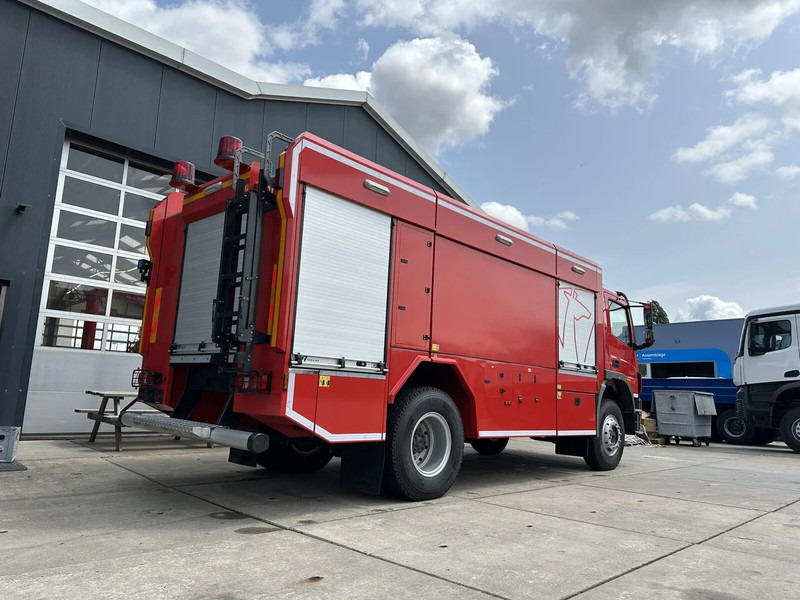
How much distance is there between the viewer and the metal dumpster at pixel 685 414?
14445 mm

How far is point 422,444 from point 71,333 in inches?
260

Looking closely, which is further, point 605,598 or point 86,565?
point 86,565

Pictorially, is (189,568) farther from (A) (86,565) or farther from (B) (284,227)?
(B) (284,227)

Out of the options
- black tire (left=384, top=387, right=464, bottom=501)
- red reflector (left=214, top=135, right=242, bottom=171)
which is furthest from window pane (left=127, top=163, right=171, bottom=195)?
black tire (left=384, top=387, right=464, bottom=501)

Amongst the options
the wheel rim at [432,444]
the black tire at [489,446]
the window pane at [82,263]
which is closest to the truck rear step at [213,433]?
the wheel rim at [432,444]

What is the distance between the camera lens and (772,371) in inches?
500

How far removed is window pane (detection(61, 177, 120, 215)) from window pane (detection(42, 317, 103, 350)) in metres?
1.96

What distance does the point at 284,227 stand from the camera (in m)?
4.54

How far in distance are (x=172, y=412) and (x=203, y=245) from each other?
1.68 meters

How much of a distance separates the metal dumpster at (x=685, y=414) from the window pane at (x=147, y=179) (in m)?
13.2

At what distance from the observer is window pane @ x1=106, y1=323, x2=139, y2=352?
31.3ft

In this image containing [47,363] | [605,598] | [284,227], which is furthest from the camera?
[47,363]

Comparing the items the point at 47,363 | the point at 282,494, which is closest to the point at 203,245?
the point at 282,494

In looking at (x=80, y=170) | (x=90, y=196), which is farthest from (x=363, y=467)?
(x=80, y=170)
